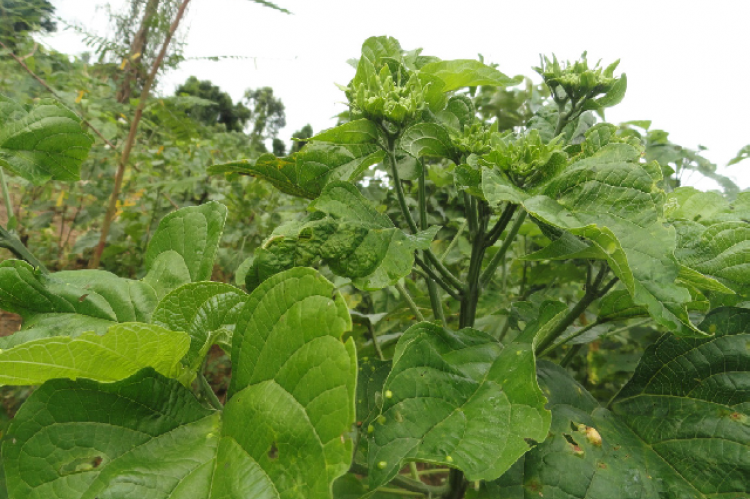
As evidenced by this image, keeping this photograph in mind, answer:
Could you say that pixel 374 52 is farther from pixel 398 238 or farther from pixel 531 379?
pixel 531 379

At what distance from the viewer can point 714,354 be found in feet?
2.65

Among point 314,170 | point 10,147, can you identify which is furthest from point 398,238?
point 10,147

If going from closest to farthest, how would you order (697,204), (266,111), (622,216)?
(622,216), (697,204), (266,111)

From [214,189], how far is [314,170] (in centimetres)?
208

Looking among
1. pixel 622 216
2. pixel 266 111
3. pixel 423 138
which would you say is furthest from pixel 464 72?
pixel 266 111

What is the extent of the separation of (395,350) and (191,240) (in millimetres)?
439

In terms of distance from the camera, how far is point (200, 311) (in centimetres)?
64

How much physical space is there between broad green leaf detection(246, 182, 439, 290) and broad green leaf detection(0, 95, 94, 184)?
77cm

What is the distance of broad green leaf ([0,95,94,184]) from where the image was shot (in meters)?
1.08

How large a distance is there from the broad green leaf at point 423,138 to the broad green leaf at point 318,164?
7 centimetres

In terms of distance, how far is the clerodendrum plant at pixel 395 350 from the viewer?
0.49 m

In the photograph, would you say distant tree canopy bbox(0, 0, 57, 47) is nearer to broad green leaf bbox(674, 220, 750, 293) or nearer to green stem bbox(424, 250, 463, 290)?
green stem bbox(424, 250, 463, 290)

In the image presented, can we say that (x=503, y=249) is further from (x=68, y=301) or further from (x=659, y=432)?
(x=68, y=301)

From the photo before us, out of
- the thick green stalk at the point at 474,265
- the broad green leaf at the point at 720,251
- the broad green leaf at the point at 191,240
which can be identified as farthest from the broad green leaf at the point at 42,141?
the broad green leaf at the point at 720,251
